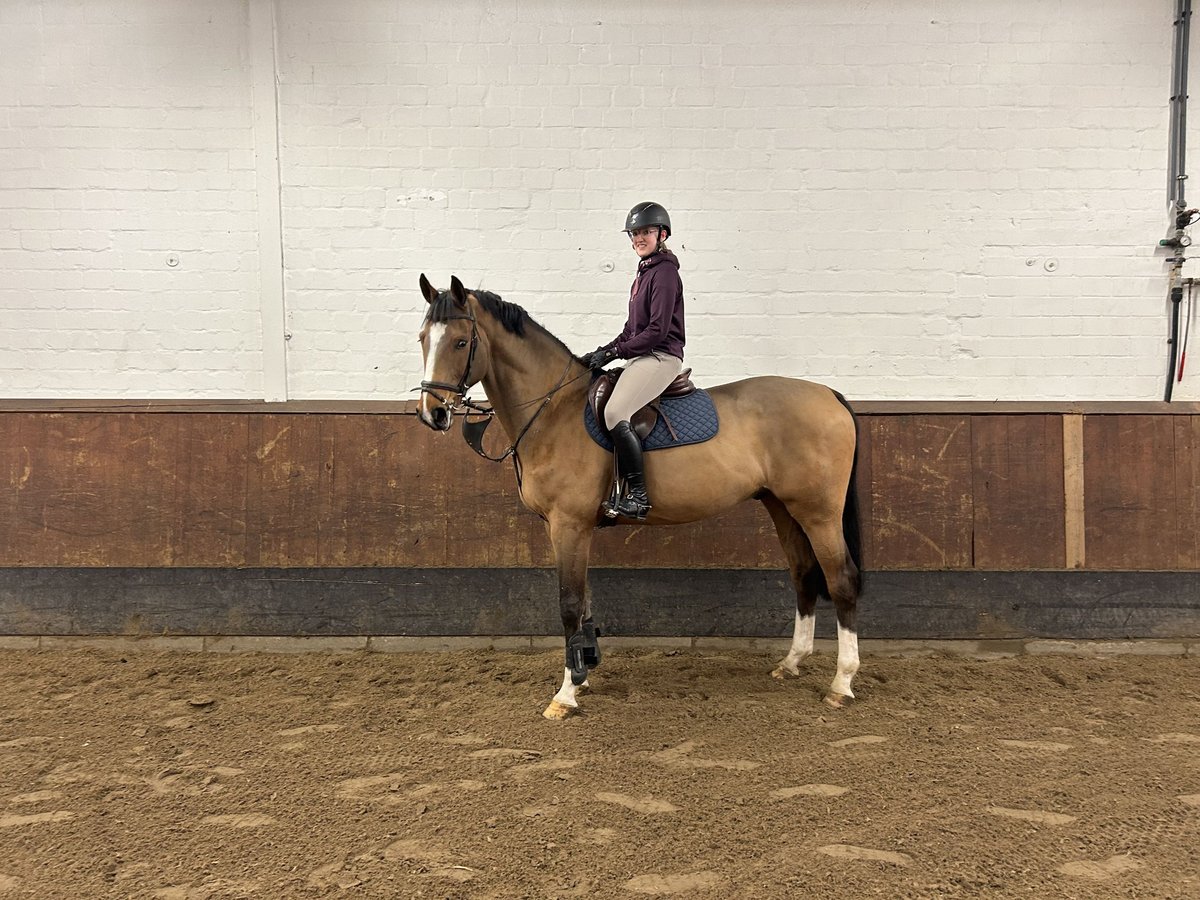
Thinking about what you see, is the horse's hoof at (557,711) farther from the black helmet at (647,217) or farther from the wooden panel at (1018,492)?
the wooden panel at (1018,492)

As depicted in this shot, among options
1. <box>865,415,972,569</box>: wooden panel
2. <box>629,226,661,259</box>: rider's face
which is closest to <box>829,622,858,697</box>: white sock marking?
<box>865,415,972,569</box>: wooden panel

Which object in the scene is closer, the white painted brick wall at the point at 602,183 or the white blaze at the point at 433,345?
the white blaze at the point at 433,345

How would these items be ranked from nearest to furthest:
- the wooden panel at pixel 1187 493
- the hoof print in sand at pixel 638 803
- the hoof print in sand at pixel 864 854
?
the hoof print in sand at pixel 864 854
the hoof print in sand at pixel 638 803
the wooden panel at pixel 1187 493

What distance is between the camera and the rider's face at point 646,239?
134 inches

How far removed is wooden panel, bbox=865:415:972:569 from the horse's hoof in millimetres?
2185

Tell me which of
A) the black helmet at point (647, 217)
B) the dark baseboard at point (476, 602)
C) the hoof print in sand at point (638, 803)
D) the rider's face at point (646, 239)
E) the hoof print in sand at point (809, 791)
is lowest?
the hoof print in sand at point (809, 791)

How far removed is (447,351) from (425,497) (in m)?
1.43

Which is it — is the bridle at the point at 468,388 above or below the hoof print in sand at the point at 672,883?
above

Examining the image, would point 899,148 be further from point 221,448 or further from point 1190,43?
point 221,448

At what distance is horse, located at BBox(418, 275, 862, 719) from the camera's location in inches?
→ 135

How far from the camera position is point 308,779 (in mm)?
2717

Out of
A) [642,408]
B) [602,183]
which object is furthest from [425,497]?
[602,183]

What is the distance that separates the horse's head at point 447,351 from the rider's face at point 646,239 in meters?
0.87

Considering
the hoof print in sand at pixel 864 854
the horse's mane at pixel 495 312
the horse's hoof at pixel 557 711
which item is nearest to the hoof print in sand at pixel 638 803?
the hoof print in sand at pixel 864 854
